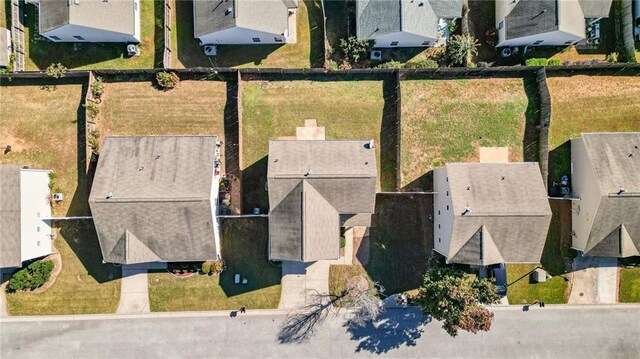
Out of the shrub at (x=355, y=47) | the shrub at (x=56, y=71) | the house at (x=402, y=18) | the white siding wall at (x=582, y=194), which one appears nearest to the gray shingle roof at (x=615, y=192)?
the white siding wall at (x=582, y=194)

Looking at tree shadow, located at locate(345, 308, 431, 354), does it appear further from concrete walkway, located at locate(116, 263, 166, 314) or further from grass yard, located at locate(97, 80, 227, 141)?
Answer: grass yard, located at locate(97, 80, 227, 141)

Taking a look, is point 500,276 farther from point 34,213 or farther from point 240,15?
point 34,213

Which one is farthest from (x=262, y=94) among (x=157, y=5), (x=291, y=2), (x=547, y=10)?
(x=547, y=10)

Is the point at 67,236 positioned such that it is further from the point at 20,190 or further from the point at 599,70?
the point at 599,70

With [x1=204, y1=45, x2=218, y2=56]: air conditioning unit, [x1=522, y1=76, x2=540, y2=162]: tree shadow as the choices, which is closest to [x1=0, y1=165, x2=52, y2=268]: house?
[x1=204, y1=45, x2=218, y2=56]: air conditioning unit

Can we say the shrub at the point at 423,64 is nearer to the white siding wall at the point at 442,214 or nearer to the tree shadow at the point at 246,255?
the white siding wall at the point at 442,214

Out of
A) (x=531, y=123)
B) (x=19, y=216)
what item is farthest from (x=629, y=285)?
(x=19, y=216)
